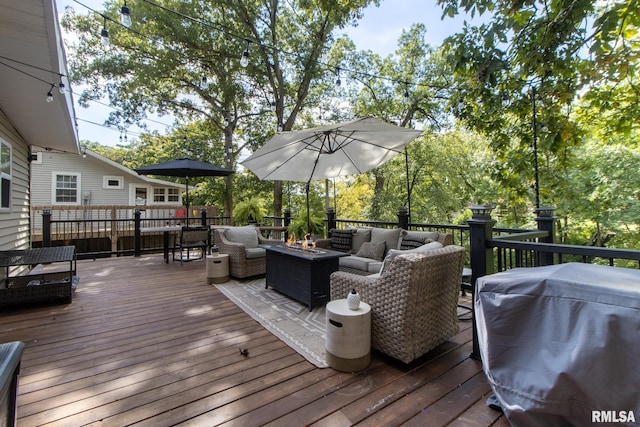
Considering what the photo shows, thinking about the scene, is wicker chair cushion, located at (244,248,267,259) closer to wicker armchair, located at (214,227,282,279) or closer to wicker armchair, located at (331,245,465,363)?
wicker armchair, located at (214,227,282,279)

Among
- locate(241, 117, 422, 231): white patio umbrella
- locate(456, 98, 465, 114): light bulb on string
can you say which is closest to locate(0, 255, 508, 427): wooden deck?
locate(241, 117, 422, 231): white patio umbrella

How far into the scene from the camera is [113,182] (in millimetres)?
12633

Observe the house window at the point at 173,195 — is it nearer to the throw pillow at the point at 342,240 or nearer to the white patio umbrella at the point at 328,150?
the white patio umbrella at the point at 328,150

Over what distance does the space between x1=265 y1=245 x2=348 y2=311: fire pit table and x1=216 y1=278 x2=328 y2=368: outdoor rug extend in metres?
0.14

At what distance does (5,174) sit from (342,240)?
5.55 m

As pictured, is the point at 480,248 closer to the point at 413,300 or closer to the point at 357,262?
the point at 413,300

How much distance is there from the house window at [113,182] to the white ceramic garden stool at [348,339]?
13801 mm

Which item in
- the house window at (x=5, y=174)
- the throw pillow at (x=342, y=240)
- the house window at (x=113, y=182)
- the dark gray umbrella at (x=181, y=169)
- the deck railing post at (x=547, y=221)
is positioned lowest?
the throw pillow at (x=342, y=240)

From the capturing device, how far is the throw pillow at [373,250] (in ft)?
14.8

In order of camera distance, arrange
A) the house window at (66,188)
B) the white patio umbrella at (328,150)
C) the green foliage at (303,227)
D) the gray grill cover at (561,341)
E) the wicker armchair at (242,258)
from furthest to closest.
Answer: the house window at (66,188) → the green foliage at (303,227) → the wicker armchair at (242,258) → the white patio umbrella at (328,150) → the gray grill cover at (561,341)

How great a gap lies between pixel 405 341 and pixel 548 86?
349 cm

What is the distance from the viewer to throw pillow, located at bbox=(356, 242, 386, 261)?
4500 mm

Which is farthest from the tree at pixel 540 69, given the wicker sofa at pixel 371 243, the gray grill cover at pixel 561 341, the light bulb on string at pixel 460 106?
the gray grill cover at pixel 561 341

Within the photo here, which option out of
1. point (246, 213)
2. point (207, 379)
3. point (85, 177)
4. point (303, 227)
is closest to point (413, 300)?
point (207, 379)
